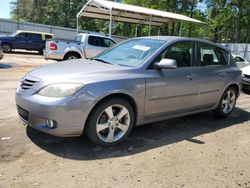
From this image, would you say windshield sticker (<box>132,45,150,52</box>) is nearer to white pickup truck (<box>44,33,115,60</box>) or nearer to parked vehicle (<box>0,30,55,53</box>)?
white pickup truck (<box>44,33,115,60</box>)

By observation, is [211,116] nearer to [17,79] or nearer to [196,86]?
[196,86]

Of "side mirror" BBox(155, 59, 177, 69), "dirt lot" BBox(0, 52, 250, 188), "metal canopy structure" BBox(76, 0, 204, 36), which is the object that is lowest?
"dirt lot" BBox(0, 52, 250, 188)

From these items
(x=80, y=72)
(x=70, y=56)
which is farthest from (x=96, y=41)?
(x=80, y=72)

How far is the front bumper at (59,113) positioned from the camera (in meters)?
3.60

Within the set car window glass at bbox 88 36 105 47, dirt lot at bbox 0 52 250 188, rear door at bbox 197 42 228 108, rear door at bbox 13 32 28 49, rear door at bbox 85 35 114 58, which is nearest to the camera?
dirt lot at bbox 0 52 250 188

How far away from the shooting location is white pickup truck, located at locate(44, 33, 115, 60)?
1271 cm

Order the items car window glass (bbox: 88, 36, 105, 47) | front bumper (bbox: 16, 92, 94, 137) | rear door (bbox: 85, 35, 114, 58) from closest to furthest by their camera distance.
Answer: front bumper (bbox: 16, 92, 94, 137) < rear door (bbox: 85, 35, 114, 58) < car window glass (bbox: 88, 36, 105, 47)

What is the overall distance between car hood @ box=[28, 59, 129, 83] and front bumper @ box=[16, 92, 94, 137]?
314mm

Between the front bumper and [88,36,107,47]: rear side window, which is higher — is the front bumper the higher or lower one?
the lower one

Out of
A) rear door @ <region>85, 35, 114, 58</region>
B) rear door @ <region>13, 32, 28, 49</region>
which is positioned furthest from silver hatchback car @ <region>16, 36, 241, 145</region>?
rear door @ <region>13, 32, 28, 49</region>

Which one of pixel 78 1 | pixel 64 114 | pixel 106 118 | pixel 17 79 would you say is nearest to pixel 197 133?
pixel 106 118

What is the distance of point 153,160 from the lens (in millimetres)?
3846

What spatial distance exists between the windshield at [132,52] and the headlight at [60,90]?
1133 millimetres

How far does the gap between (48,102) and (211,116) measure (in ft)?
13.4
